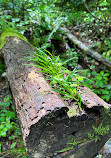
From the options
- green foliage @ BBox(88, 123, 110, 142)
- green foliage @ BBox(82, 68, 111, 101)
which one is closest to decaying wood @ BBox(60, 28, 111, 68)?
green foliage @ BBox(82, 68, 111, 101)

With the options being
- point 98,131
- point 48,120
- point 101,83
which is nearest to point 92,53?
point 101,83

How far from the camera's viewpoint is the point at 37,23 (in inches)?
153

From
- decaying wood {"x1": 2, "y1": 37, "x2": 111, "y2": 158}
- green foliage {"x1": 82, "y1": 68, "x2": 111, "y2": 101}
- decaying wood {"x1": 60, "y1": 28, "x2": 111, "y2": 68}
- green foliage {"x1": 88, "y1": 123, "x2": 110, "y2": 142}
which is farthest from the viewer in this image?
decaying wood {"x1": 60, "y1": 28, "x2": 111, "y2": 68}

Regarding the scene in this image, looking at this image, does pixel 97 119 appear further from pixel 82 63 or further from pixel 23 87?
pixel 82 63

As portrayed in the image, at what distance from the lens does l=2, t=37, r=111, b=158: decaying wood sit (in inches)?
48.6

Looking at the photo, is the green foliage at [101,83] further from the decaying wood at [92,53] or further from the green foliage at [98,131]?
the green foliage at [98,131]

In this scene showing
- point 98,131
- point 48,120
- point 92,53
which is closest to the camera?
point 48,120

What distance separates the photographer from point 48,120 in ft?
4.01

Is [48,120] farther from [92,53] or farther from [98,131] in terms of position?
[92,53]

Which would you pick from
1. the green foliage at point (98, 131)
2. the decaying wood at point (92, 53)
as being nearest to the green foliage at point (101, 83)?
the decaying wood at point (92, 53)

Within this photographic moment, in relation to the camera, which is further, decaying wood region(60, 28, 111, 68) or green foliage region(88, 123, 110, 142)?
decaying wood region(60, 28, 111, 68)

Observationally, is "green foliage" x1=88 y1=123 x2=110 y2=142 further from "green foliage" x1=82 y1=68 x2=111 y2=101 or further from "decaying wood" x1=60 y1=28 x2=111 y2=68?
"decaying wood" x1=60 y1=28 x2=111 y2=68

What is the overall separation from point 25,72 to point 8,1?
14.2 feet

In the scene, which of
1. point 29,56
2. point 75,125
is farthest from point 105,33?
point 75,125
